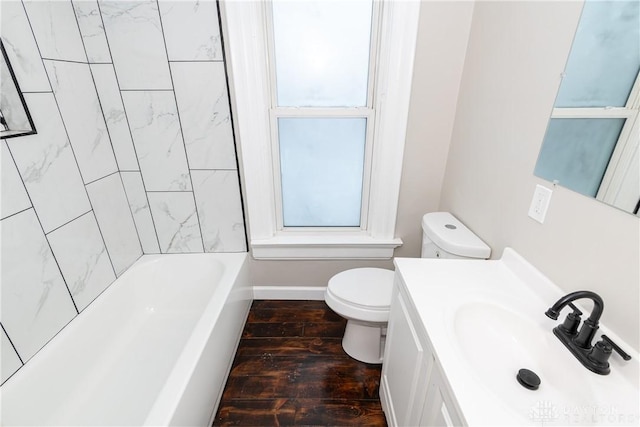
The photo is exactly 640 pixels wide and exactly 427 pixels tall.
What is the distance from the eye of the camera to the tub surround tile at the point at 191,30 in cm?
144

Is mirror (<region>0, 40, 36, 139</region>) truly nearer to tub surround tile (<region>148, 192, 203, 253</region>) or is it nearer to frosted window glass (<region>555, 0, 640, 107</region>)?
tub surround tile (<region>148, 192, 203, 253</region>)

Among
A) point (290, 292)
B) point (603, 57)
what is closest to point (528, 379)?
point (603, 57)

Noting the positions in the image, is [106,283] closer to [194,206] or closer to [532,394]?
[194,206]

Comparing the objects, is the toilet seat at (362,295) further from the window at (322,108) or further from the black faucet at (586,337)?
the black faucet at (586,337)

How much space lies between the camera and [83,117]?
147cm

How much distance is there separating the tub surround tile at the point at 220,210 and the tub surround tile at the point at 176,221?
0.05 meters

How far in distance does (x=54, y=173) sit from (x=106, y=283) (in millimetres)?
642

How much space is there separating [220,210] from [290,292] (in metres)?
0.77

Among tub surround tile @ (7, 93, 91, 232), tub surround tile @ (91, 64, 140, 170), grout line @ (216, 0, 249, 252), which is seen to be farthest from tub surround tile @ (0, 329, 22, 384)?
grout line @ (216, 0, 249, 252)

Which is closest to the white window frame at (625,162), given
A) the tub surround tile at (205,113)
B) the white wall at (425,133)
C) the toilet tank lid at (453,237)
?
the toilet tank lid at (453,237)

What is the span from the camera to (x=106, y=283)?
63.7 inches

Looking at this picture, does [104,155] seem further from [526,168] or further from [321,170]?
[526,168]

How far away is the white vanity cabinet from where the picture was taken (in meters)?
0.79

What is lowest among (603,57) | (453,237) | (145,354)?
(145,354)
